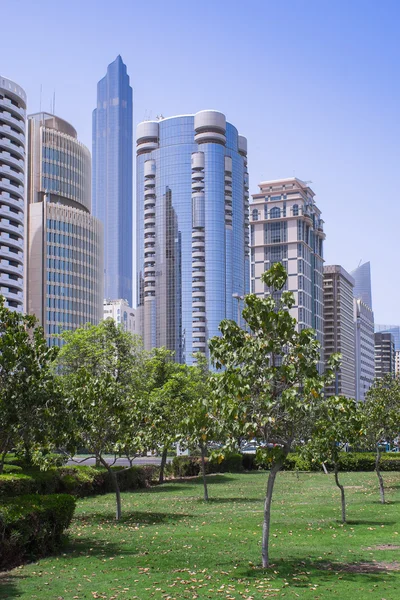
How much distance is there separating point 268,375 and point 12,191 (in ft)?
354

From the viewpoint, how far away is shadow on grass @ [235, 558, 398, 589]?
15695 millimetres

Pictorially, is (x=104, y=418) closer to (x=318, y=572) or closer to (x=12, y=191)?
(x=318, y=572)

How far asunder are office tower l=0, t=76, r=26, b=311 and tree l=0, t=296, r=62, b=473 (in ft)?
312

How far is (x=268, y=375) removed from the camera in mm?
16125

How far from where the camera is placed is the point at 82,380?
83.0ft

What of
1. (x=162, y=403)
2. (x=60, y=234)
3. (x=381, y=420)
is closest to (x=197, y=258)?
(x=60, y=234)

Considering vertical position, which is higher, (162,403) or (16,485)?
(162,403)

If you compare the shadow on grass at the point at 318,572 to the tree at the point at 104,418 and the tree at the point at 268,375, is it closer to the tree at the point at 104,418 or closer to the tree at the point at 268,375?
the tree at the point at 268,375

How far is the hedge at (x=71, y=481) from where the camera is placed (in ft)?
93.0

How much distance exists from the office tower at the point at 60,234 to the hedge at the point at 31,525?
136 metres

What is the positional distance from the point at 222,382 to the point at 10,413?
608cm

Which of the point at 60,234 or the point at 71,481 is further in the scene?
the point at 60,234

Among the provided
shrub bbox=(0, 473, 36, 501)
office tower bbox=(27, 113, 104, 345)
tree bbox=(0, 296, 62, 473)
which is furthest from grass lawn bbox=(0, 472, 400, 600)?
office tower bbox=(27, 113, 104, 345)

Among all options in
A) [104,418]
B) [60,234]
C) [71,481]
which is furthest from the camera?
[60,234]
